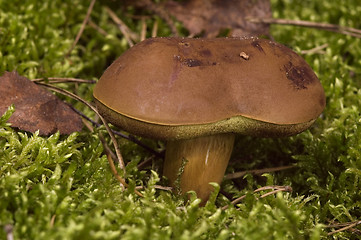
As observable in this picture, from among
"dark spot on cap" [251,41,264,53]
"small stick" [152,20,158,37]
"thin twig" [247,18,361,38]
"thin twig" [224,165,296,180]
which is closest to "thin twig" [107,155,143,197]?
"thin twig" [224,165,296,180]

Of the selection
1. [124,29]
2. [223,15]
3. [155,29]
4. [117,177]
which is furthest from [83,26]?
[117,177]

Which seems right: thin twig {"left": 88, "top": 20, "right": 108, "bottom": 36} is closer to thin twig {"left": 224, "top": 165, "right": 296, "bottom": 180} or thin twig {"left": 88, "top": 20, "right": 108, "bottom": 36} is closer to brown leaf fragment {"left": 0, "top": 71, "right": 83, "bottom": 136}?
brown leaf fragment {"left": 0, "top": 71, "right": 83, "bottom": 136}

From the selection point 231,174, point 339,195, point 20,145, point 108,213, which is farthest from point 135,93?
point 339,195

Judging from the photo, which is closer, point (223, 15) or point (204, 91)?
point (204, 91)

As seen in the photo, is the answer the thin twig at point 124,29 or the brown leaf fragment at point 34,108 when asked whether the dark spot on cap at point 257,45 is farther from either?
the thin twig at point 124,29

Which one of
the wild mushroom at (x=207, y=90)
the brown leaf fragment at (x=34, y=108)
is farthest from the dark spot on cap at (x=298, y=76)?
the brown leaf fragment at (x=34, y=108)

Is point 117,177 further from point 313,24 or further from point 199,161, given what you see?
point 313,24

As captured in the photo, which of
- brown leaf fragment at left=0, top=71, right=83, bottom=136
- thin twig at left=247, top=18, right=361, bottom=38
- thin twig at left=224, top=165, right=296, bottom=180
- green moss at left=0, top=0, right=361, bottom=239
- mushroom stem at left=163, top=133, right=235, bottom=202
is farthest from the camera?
thin twig at left=247, top=18, right=361, bottom=38

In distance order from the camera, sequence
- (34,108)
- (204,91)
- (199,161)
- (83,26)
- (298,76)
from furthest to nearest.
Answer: (83,26) < (34,108) < (199,161) < (298,76) < (204,91)
